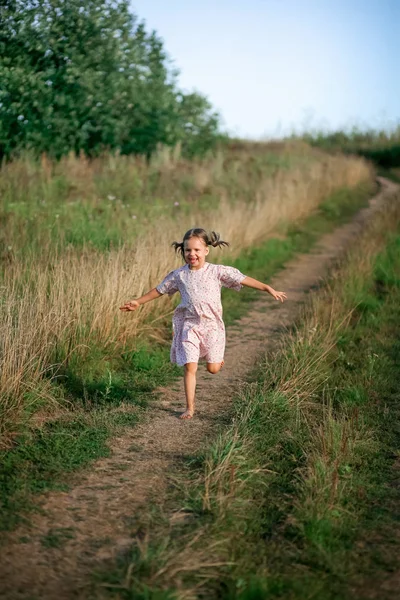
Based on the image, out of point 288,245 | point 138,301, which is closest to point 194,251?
point 138,301

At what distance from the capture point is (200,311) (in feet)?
16.5

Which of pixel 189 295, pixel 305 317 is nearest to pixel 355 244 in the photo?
pixel 305 317

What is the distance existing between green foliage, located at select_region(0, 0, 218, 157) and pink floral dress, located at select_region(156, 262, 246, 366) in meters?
8.28

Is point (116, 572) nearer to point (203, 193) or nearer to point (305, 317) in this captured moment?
point (305, 317)

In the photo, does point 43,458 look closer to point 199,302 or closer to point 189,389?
point 189,389

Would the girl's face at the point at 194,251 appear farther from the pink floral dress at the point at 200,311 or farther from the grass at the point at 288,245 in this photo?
the grass at the point at 288,245

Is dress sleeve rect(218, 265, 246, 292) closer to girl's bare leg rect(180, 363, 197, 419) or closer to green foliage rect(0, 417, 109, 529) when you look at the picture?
girl's bare leg rect(180, 363, 197, 419)

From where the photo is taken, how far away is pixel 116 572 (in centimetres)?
292

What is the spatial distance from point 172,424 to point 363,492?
60.7 inches

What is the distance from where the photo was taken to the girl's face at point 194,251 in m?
4.92

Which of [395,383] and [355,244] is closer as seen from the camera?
[395,383]

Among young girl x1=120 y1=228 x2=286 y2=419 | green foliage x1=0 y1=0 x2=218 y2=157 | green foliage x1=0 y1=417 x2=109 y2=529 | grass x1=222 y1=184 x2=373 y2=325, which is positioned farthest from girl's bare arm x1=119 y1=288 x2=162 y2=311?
green foliage x1=0 y1=0 x2=218 y2=157

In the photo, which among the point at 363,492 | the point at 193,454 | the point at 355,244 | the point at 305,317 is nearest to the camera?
the point at 363,492

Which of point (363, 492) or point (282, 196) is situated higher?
point (282, 196)
